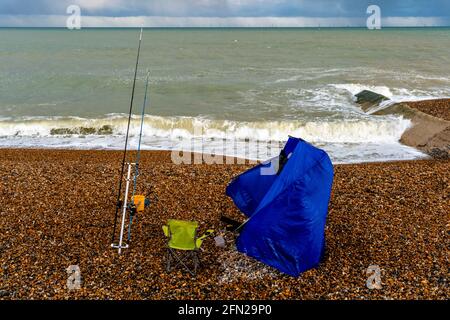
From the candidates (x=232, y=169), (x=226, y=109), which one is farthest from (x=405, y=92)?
(x=232, y=169)

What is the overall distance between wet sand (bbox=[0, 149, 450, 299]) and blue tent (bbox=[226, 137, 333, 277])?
268 mm

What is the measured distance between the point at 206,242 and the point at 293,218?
80.2 inches

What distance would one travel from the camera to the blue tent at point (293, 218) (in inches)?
269

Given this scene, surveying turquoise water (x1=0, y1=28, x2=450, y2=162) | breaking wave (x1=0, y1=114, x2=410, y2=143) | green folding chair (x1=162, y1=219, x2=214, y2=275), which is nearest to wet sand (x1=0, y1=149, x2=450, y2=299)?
green folding chair (x1=162, y1=219, x2=214, y2=275)

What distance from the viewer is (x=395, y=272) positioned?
698 centimetres

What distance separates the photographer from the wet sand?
6.58 meters

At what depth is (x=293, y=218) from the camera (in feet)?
22.4

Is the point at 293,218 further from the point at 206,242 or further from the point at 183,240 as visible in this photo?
the point at 206,242

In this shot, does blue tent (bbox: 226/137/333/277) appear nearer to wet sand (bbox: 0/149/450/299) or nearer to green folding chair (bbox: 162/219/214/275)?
wet sand (bbox: 0/149/450/299)

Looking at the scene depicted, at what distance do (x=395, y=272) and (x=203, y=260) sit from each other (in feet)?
11.1

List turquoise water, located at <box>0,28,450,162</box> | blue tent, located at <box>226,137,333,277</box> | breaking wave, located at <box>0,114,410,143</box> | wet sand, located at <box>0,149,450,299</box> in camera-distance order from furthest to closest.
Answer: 1. breaking wave, located at <box>0,114,410,143</box>
2. turquoise water, located at <box>0,28,450,162</box>
3. blue tent, located at <box>226,137,333,277</box>
4. wet sand, located at <box>0,149,450,299</box>

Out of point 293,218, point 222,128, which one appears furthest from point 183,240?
point 222,128

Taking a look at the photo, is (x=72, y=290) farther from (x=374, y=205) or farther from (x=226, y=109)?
(x=226, y=109)

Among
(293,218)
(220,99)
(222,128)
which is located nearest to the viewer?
(293,218)
